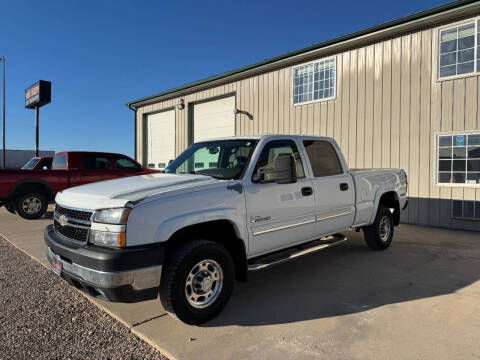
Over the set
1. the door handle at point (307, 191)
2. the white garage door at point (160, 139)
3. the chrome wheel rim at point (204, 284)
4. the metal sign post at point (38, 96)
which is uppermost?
the metal sign post at point (38, 96)

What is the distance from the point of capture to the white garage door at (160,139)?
52.7 ft

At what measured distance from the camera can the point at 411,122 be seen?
28.0ft

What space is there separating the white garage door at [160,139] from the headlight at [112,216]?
12.9m

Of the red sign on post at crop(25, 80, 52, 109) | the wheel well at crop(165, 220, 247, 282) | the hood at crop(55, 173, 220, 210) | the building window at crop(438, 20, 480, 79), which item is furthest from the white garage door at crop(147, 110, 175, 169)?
the wheel well at crop(165, 220, 247, 282)

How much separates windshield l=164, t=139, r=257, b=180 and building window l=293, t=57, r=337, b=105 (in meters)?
6.58

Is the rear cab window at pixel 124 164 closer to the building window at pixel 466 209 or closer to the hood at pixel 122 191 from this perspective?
the hood at pixel 122 191

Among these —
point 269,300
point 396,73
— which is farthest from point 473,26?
point 269,300

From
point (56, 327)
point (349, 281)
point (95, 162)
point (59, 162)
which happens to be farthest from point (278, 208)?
point (59, 162)

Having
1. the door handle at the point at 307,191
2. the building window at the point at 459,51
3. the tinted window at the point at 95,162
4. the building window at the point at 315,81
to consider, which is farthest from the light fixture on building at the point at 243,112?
the door handle at the point at 307,191

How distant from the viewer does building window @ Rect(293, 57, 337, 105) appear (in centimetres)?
1005

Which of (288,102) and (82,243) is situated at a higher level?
(288,102)

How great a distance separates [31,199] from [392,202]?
883cm

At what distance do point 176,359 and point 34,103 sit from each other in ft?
84.2

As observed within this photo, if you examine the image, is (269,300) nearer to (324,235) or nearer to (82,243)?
(324,235)
